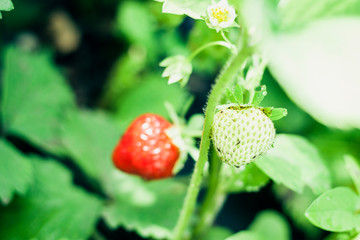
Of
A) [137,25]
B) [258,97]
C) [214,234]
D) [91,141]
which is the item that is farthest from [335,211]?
[137,25]

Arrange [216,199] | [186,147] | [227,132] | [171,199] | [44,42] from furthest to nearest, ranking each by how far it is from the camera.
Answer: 1. [44,42]
2. [171,199]
3. [216,199]
4. [186,147]
5. [227,132]

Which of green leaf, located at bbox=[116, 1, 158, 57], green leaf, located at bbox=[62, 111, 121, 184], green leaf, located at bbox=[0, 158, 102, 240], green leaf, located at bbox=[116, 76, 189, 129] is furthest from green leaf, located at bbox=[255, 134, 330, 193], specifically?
green leaf, located at bbox=[116, 1, 158, 57]

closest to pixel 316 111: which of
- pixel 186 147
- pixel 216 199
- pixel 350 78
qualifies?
pixel 350 78

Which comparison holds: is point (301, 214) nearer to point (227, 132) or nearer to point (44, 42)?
point (227, 132)

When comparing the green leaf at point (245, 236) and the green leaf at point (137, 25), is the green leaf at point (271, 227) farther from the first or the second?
the green leaf at point (137, 25)

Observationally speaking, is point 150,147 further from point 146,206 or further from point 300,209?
point 300,209

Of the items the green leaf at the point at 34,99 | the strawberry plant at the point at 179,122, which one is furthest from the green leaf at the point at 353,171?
the green leaf at the point at 34,99

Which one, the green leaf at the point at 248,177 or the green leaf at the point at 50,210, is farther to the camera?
the green leaf at the point at 50,210
